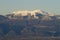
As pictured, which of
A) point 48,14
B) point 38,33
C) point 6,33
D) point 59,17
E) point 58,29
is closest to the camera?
point 6,33

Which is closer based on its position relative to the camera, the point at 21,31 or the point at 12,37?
the point at 12,37

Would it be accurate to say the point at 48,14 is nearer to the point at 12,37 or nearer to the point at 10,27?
the point at 10,27

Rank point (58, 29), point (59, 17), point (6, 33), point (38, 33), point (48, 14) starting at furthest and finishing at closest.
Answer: point (48, 14) → point (59, 17) → point (58, 29) → point (38, 33) → point (6, 33)

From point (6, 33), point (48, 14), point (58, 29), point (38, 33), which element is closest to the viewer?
point (6, 33)

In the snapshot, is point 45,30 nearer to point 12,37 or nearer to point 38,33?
point 38,33

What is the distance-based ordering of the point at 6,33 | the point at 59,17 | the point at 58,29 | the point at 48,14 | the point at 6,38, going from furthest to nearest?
the point at 48,14, the point at 59,17, the point at 58,29, the point at 6,33, the point at 6,38

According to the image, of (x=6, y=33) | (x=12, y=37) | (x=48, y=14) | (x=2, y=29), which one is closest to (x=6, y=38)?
(x=12, y=37)

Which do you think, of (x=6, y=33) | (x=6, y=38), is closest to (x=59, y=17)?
(x=6, y=33)

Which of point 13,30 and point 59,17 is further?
point 59,17
